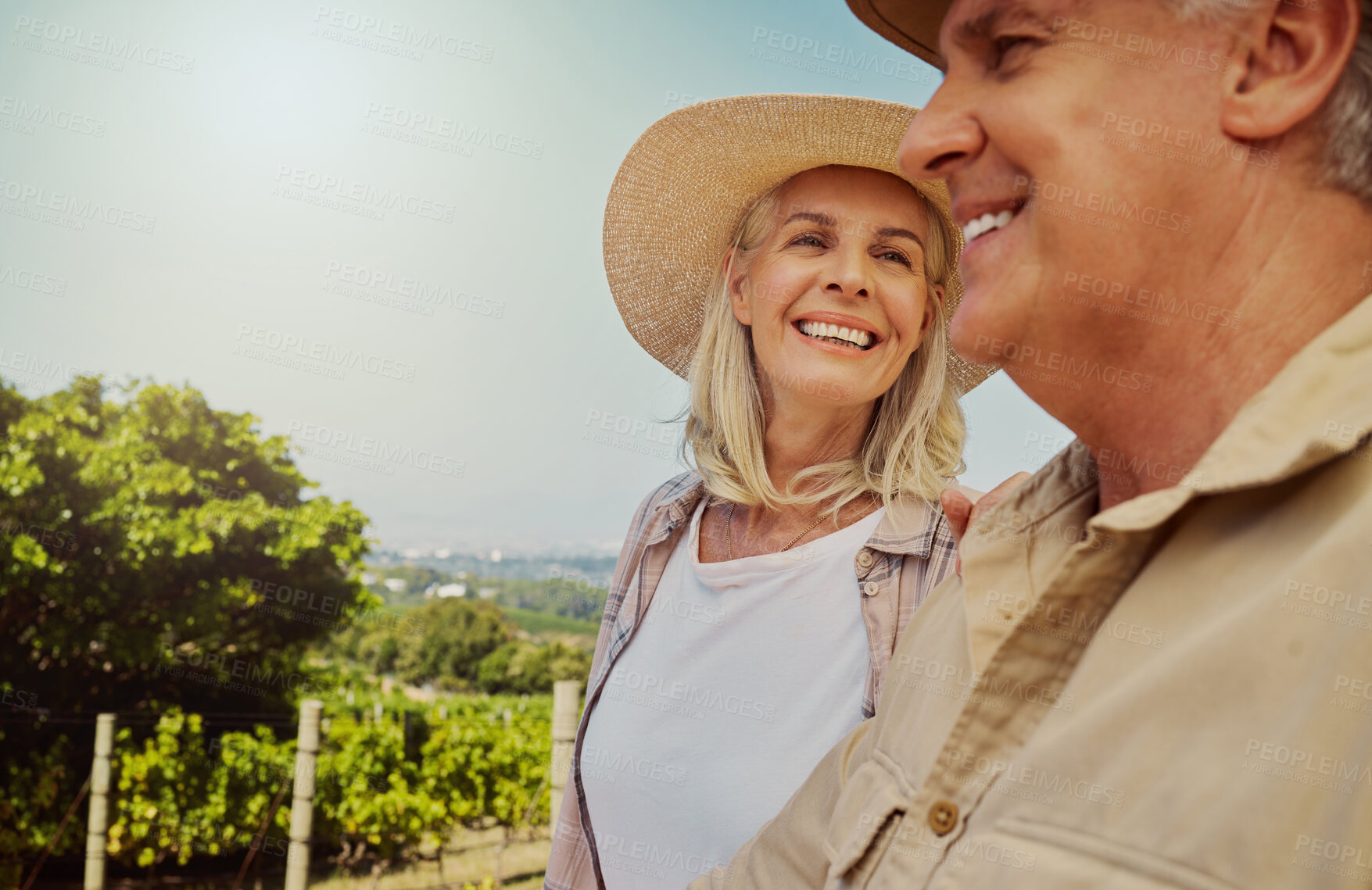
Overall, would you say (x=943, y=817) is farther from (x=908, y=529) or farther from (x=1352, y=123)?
(x=908, y=529)

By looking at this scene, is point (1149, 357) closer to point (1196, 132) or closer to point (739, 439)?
A: point (1196, 132)

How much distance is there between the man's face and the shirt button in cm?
44

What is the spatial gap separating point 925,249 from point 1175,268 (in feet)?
4.65

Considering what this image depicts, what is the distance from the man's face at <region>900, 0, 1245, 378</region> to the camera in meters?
0.83

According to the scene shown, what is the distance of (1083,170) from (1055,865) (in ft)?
2.06

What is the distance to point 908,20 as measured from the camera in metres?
1.42

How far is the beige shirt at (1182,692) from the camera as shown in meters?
0.60

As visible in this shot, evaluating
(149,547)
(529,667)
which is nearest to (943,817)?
(149,547)

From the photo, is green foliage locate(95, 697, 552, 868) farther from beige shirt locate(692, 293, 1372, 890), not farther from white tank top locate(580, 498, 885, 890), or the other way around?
beige shirt locate(692, 293, 1372, 890)

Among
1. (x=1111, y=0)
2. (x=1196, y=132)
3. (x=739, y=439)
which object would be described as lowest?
(x=739, y=439)

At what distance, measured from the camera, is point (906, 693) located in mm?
1111

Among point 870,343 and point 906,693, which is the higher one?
point 870,343

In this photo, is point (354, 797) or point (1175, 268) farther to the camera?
point (354, 797)

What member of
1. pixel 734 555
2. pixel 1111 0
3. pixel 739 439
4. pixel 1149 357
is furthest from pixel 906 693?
pixel 739 439
